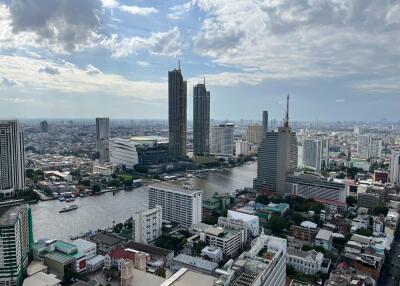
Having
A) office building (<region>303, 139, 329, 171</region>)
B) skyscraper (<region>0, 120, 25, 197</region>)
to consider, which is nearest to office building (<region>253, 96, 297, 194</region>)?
office building (<region>303, 139, 329, 171</region>)

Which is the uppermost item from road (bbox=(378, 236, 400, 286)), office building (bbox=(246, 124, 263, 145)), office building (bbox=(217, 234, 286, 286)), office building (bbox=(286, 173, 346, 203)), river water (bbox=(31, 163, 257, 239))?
office building (bbox=(246, 124, 263, 145))

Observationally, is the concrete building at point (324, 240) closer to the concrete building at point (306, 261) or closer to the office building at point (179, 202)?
the concrete building at point (306, 261)

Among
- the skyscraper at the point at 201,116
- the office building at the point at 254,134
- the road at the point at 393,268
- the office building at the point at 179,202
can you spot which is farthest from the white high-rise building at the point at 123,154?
the road at the point at 393,268

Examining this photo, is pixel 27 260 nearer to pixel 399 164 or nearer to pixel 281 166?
pixel 281 166

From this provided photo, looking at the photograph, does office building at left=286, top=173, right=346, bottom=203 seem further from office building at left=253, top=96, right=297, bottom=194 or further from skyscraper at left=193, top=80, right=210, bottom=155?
skyscraper at left=193, top=80, right=210, bottom=155

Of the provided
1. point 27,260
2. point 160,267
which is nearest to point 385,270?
point 160,267

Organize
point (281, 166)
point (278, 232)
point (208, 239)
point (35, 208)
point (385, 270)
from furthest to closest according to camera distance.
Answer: point (281, 166)
point (35, 208)
point (278, 232)
point (208, 239)
point (385, 270)
